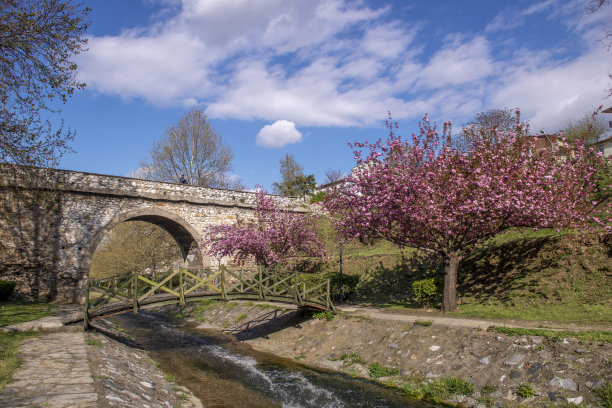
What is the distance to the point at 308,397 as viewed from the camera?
28.3 feet

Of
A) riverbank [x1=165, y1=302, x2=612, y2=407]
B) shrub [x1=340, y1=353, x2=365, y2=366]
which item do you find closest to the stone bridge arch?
riverbank [x1=165, y1=302, x2=612, y2=407]

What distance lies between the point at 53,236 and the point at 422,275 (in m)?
16.2

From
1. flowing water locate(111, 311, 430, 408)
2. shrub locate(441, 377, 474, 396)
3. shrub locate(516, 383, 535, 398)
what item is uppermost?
shrub locate(516, 383, 535, 398)

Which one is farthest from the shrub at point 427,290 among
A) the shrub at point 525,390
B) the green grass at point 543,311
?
the shrub at point 525,390

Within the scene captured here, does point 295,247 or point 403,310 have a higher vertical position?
point 295,247

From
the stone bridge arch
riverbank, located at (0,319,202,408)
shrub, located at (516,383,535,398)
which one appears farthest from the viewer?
the stone bridge arch

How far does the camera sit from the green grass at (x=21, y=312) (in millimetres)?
12358

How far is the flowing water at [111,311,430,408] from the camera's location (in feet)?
27.5

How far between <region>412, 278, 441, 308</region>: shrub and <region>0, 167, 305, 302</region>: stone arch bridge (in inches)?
514

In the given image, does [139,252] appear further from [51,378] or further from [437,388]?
[437,388]

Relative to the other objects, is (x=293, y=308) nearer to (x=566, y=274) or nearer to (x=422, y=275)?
(x=422, y=275)

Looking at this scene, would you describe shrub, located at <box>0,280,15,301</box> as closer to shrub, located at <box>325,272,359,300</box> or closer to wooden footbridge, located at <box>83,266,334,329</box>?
wooden footbridge, located at <box>83,266,334,329</box>

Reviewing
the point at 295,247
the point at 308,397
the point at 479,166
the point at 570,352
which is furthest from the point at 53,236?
the point at 570,352

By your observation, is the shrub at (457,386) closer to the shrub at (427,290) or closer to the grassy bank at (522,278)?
the grassy bank at (522,278)
